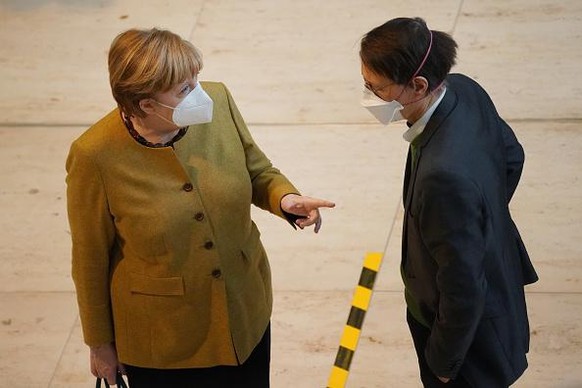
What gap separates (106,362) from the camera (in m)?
3.17

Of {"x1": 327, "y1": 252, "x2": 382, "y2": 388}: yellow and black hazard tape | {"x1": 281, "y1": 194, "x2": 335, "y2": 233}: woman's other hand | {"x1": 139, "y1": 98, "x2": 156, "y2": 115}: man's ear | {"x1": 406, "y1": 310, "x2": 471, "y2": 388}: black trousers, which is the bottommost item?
{"x1": 327, "y1": 252, "x2": 382, "y2": 388}: yellow and black hazard tape

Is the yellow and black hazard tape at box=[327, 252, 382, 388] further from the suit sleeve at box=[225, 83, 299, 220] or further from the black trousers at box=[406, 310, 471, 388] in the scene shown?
the suit sleeve at box=[225, 83, 299, 220]

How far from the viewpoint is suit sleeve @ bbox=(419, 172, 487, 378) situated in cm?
259

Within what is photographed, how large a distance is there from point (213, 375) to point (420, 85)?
3.87 feet

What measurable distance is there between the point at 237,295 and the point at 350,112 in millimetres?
2571

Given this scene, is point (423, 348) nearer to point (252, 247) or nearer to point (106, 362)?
point (252, 247)

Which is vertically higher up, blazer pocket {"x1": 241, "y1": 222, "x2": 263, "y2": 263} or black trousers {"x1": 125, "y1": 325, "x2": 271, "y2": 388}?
blazer pocket {"x1": 241, "y1": 222, "x2": 263, "y2": 263}

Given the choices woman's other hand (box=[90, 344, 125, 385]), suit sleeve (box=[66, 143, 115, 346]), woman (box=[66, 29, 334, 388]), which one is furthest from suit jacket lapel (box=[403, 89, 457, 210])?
woman's other hand (box=[90, 344, 125, 385])

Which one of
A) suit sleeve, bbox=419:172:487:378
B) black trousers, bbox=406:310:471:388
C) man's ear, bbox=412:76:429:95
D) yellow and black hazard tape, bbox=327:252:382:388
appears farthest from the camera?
yellow and black hazard tape, bbox=327:252:382:388

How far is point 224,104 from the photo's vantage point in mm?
3020

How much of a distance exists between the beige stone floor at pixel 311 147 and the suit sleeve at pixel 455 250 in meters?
1.40

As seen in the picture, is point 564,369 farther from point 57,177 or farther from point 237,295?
point 57,177

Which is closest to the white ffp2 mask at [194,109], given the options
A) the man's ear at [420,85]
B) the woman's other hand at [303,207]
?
the woman's other hand at [303,207]

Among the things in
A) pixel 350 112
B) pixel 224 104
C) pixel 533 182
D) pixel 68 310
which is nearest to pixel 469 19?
pixel 350 112
